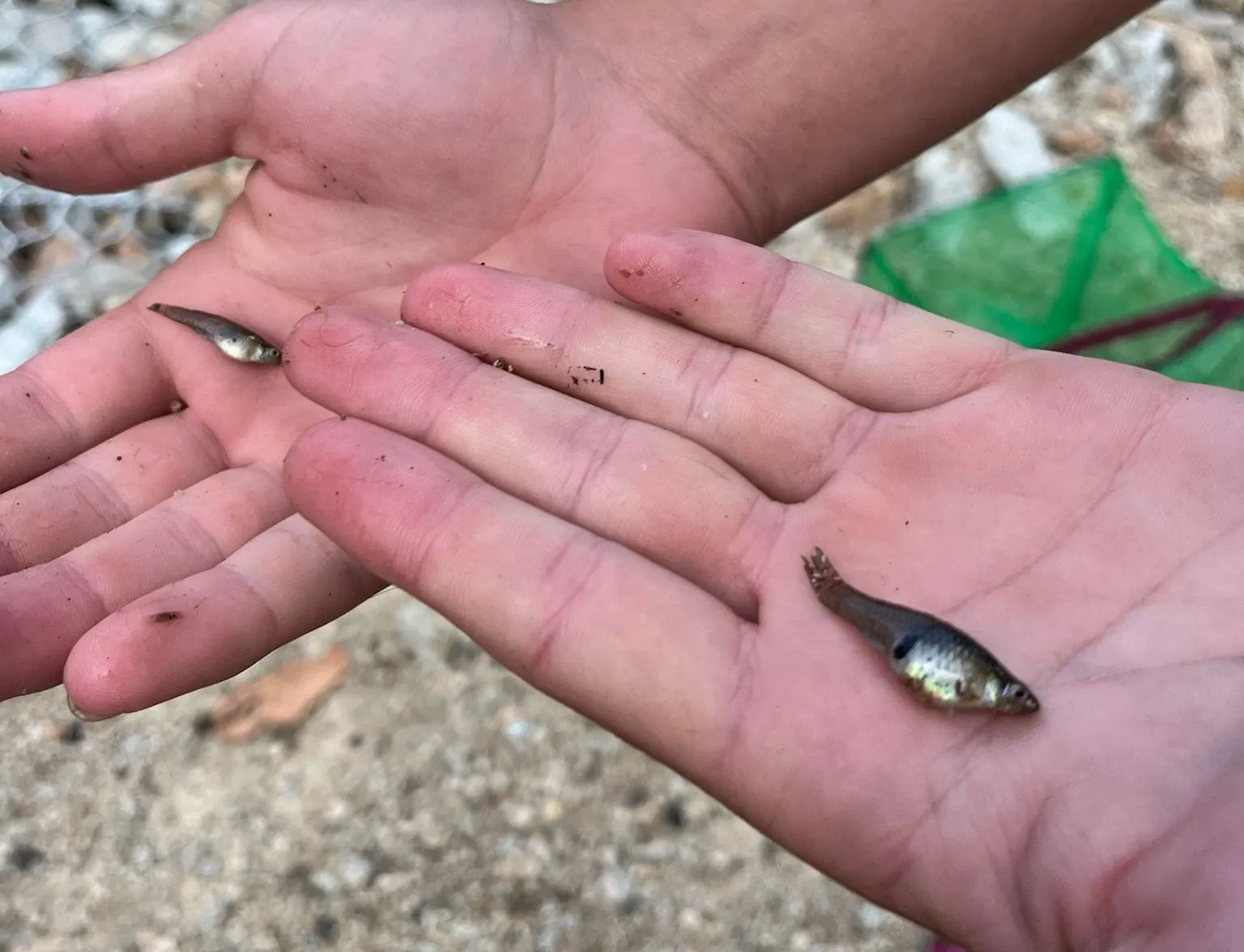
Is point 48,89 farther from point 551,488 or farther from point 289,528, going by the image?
point 551,488

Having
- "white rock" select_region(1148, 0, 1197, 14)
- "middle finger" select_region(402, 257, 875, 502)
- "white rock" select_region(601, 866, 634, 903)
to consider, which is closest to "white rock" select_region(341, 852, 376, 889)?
"white rock" select_region(601, 866, 634, 903)

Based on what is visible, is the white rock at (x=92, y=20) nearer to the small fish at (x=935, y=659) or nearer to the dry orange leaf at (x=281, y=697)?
the dry orange leaf at (x=281, y=697)

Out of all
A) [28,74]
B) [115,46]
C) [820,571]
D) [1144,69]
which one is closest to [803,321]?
[820,571]

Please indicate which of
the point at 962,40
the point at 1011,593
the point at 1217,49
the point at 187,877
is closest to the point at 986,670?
the point at 1011,593

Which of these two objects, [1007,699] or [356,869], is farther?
[356,869]

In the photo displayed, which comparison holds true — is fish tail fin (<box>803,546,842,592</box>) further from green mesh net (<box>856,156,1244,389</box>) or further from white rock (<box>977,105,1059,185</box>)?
white rock (<box>977,105,1059,185</box>)

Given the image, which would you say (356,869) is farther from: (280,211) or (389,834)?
(280,211)

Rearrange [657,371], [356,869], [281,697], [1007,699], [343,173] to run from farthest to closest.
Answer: [281,697] → [356,869] → [343,173] → [657,371] → [1007,699]
